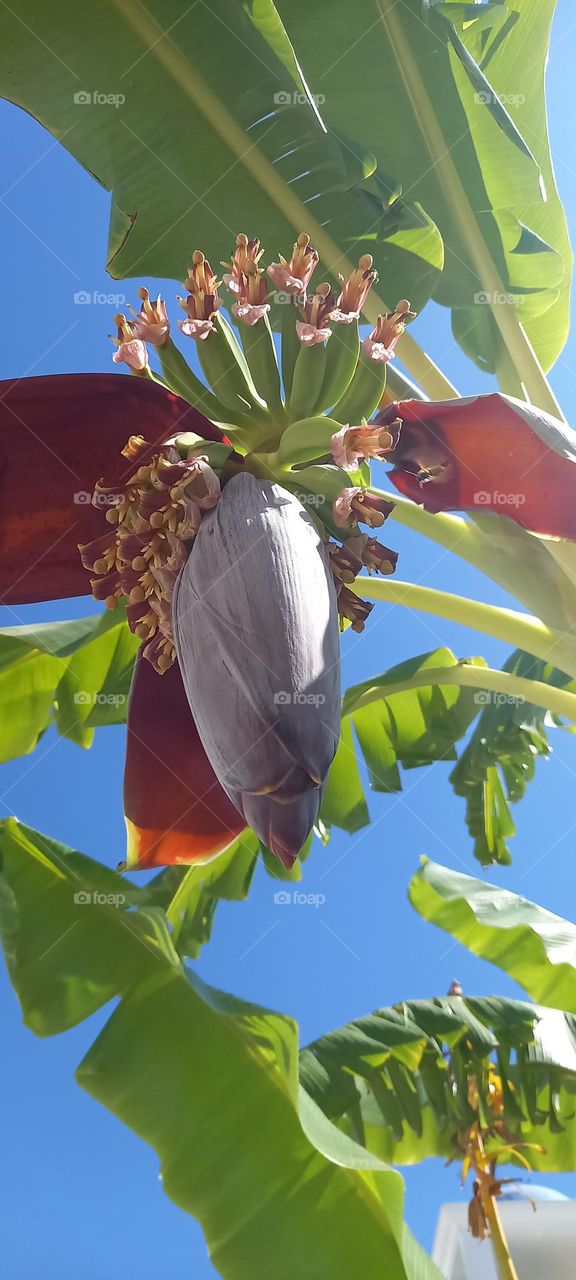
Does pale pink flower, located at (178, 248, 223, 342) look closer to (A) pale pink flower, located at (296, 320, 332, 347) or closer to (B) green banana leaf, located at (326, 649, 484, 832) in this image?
(A) pale pink flower, located at (296, 320, 332, 347)

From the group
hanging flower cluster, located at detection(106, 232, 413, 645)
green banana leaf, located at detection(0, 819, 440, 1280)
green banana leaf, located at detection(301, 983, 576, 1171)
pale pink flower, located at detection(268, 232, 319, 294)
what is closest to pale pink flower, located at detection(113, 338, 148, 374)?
hanging flower cluster, located at detection(106, 232, 413, 645)

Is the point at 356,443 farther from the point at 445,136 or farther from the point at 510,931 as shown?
the point at 445,136

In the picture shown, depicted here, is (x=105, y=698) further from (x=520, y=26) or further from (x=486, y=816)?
(x=520, y=26)

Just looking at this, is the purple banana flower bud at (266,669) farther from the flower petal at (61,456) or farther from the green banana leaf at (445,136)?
the green banana leaf at (445,136)

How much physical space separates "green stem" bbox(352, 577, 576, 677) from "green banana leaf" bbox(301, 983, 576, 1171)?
0.52 meters

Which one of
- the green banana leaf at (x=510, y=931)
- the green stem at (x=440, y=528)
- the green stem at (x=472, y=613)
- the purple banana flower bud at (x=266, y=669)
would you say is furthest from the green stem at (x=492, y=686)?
the purple banana flower bud at (x=266, y=669)

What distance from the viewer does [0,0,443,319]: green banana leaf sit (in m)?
1.21

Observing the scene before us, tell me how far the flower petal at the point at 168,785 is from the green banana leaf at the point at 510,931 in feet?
1.24

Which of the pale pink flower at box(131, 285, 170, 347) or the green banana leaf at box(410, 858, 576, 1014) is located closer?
the pale pink flower at box(131, 285, 170, 347)

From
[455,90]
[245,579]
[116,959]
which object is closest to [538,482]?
[245,579]

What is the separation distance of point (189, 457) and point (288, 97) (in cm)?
75

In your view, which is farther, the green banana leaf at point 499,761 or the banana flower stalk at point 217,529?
the green banana leaf at point 499,761

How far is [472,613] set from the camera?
4.00 feet

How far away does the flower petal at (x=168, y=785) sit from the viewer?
0.94 m
